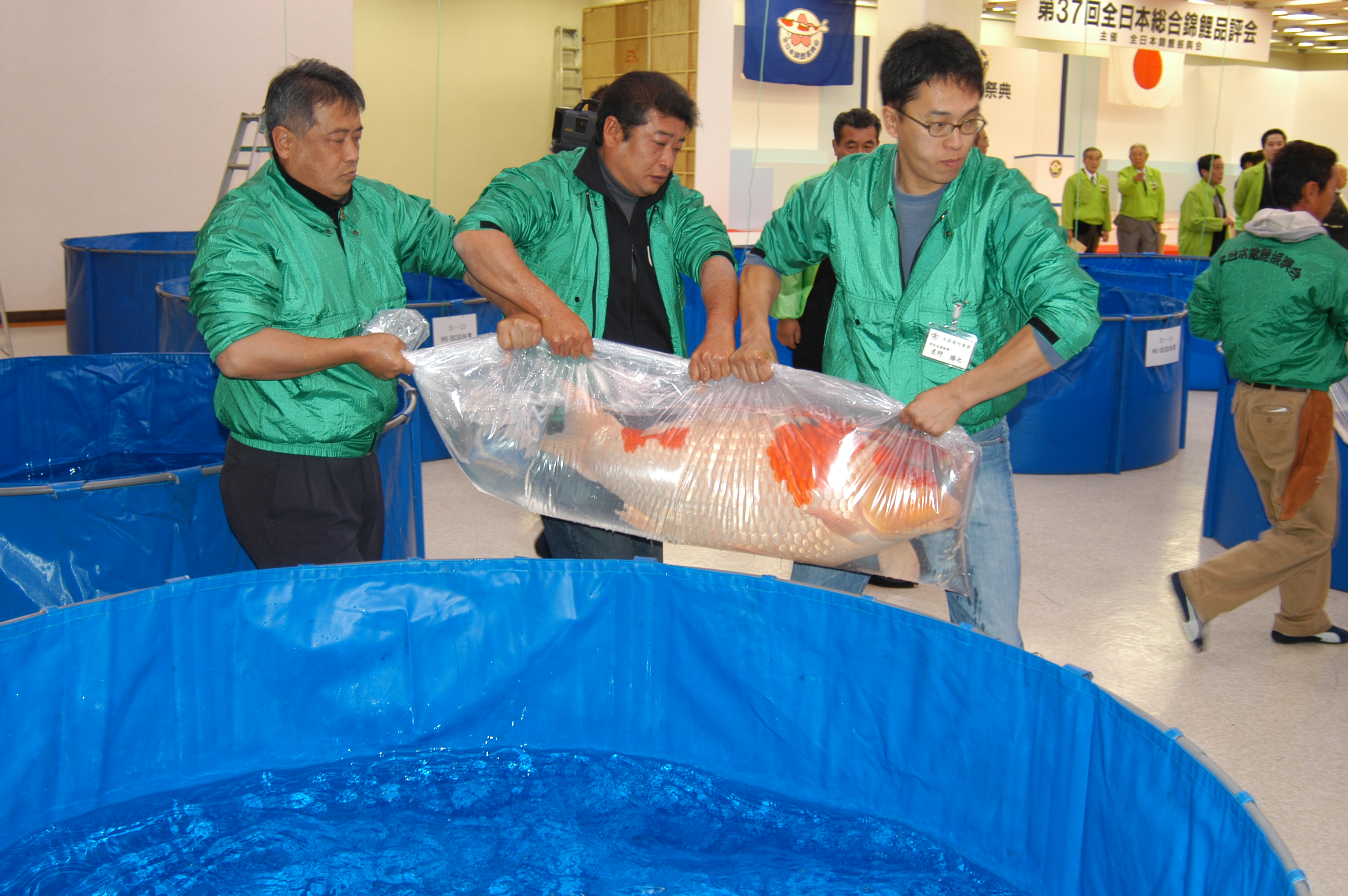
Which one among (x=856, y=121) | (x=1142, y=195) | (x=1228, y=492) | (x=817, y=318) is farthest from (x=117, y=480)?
(x=1142, y=195)

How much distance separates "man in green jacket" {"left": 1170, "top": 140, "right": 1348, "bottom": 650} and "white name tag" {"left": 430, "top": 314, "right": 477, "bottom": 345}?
291 centimetres

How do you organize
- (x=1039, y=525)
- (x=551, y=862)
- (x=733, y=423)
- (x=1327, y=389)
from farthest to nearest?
(x=1039, y=525), (x=1327, y=389), (x=733, y=423), (x=551, y=862)

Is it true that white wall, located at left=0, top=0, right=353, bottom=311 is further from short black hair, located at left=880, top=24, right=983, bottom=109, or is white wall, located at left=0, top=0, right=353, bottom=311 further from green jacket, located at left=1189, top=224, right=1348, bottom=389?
short black hair, located at left=880, top=24, right=983, bottom=109

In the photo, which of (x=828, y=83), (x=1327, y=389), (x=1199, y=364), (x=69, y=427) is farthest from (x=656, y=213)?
(x=828, y=83)

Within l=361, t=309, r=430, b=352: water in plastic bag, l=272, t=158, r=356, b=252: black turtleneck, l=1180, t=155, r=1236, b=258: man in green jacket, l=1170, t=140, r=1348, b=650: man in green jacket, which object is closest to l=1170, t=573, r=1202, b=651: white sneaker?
l=1170, t=140, r=1348, b=650: man in green jacket

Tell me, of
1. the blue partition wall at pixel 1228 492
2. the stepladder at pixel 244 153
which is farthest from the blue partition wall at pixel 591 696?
the stepladder at pixel 244 153

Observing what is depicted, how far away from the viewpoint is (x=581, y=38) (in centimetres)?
1327

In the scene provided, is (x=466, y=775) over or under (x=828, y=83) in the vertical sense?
under

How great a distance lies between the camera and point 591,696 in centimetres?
209

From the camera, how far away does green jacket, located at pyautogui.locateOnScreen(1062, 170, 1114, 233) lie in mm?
11922

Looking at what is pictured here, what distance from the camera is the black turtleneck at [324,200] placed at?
2.05 metres

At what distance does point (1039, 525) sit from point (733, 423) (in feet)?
10.1

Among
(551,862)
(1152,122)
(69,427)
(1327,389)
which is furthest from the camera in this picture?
(1152,122)

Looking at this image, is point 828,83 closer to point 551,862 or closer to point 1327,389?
point 1327,389
